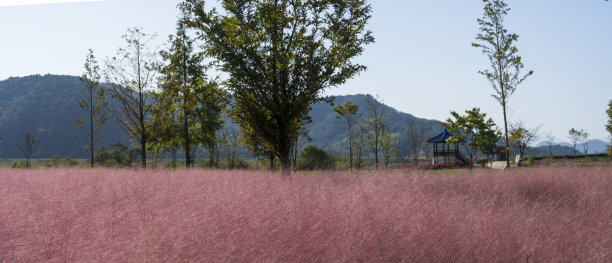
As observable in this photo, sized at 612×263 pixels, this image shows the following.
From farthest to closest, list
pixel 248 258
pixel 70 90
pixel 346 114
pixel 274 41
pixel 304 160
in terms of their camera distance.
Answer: pixel 70 90, pixel 304 160, pixel 346 114, pixel 274 41, pixel 248 258

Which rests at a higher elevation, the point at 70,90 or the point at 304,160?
the point at 70,90

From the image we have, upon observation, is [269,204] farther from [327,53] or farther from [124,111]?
[124,111]

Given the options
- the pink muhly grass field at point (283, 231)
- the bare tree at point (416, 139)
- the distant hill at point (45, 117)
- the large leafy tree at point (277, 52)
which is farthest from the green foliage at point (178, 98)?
the distant hill at point (45, 117)

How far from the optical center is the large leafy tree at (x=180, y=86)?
2102cm

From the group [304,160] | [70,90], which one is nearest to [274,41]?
[304,160]

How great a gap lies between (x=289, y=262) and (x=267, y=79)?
8.96m

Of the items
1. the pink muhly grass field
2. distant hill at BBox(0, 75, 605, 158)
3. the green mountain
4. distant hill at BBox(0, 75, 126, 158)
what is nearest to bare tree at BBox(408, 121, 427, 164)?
the pink muhly grass field

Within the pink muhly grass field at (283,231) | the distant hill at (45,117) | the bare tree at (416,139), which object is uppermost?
the distant hill at (45,117)

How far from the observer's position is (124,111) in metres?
20.7

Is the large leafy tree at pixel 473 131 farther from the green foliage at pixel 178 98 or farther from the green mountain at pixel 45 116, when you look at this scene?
the green mountain at pixel 45 116

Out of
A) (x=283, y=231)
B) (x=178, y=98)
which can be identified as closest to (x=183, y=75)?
(x=178, y=98)

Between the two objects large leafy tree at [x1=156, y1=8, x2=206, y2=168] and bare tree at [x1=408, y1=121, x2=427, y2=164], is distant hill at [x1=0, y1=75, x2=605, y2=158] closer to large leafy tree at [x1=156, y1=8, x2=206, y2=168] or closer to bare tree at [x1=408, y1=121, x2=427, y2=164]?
bare tree at [x1=408, y1=121, x2=427, y2=164]

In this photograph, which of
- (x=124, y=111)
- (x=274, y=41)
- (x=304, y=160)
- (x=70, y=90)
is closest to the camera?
(x=274, y=41)

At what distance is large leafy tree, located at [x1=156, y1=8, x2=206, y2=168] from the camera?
21016mm
